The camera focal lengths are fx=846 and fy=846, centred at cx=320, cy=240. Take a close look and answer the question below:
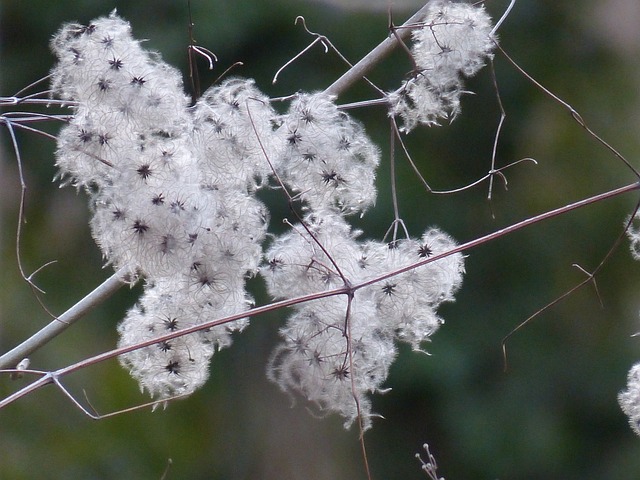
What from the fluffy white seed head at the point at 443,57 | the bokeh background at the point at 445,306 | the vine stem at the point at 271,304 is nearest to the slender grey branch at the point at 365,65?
the fluffy white seed head at the point at 443,57

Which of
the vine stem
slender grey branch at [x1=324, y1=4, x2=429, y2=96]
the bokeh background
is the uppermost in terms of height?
the bokeh background

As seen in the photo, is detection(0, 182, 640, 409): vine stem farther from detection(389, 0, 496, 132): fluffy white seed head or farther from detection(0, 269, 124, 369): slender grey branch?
detection(389, 0, 496, 132): fluffy white seed head

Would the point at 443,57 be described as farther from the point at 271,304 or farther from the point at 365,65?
the point at 271,304

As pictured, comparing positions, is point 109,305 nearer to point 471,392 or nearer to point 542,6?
point 471,392

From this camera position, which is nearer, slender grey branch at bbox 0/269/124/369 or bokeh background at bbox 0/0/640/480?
slender grey branch at bbox 0/269/124/369

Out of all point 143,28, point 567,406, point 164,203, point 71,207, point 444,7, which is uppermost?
point 143,28

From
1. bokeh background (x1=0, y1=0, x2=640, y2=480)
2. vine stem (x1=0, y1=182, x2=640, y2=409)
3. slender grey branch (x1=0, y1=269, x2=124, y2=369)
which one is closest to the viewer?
vine stem (x1=0, y1=182, x2=640, y2=409)

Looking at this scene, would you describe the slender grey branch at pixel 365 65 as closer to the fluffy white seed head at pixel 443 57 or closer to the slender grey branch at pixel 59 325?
the fluffy white seed head at pixel 443 57

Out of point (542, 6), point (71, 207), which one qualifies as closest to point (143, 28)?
point (71, 207)

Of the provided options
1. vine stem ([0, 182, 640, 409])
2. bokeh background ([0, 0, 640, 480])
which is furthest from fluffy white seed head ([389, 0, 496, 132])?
bokeh background ([0, 0, 640, 480])
